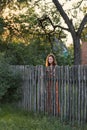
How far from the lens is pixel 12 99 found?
15828 mm

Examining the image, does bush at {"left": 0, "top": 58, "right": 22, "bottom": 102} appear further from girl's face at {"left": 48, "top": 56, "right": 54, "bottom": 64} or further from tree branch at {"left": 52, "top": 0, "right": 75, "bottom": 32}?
tree branch at {"left": 52, "top": 0, "right": 75, "bottom": 32}

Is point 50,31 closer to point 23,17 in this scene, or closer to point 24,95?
point 23,17

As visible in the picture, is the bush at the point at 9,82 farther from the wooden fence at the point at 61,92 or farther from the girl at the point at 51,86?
the girl at the point at 51,86

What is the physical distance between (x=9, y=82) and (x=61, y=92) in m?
2.87

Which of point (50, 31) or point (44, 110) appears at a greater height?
point (50, 31)

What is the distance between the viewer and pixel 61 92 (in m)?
13.1

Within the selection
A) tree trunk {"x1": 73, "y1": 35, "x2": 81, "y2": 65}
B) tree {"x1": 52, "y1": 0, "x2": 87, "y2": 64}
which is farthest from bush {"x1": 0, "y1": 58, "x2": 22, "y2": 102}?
tree {"x1": 52, "y1": 0, "x2": 87, "y2": 64}

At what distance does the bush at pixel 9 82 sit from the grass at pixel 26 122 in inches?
37.6

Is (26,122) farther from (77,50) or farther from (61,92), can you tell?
(77,50)

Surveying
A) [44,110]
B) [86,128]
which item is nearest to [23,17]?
[44,110]

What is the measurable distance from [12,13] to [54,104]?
1314 cm

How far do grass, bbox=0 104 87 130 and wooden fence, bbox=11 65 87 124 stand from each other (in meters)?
0.47

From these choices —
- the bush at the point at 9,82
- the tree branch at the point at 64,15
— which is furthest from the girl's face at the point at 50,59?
the tree branch at the point at 64,15

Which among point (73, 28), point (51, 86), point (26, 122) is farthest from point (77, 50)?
point (26, 122)
